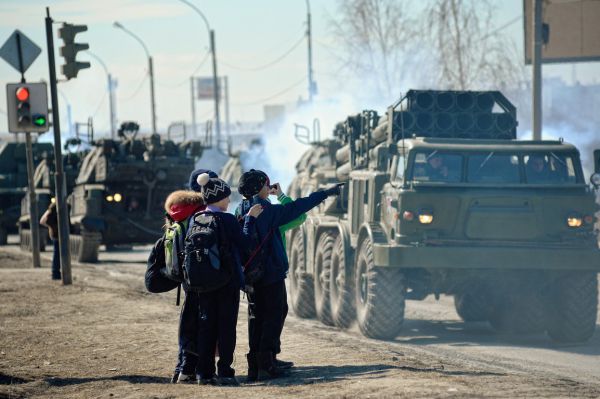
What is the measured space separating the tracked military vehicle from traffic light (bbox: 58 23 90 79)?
11.2 m

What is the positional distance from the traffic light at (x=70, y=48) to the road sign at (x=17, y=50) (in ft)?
8.35

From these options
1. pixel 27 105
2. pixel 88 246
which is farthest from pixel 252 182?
pixel 88 246

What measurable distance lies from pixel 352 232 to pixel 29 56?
28.1ft

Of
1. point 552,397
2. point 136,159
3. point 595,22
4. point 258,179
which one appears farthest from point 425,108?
point 595,22

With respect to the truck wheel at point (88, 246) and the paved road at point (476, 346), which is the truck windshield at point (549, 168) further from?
the truck wheel at point (88, 246)

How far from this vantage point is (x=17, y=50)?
22219 millimetres

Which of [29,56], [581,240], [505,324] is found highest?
[29,56]

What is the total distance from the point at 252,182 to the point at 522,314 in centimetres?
563

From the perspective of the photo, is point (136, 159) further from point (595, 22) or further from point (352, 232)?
point (595, 22)

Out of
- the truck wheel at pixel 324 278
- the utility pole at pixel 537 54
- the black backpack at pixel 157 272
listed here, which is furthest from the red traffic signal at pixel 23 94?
the black backpack at pixel 157 272

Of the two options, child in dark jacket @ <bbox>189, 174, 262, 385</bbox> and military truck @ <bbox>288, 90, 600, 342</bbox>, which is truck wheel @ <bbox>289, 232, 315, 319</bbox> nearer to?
military truck @ <bbox>288, 90, 600, 342</bbox>

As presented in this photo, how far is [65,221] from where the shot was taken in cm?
2019

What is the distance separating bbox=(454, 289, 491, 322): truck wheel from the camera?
646 inches

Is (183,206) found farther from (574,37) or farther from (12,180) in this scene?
(574,37)
